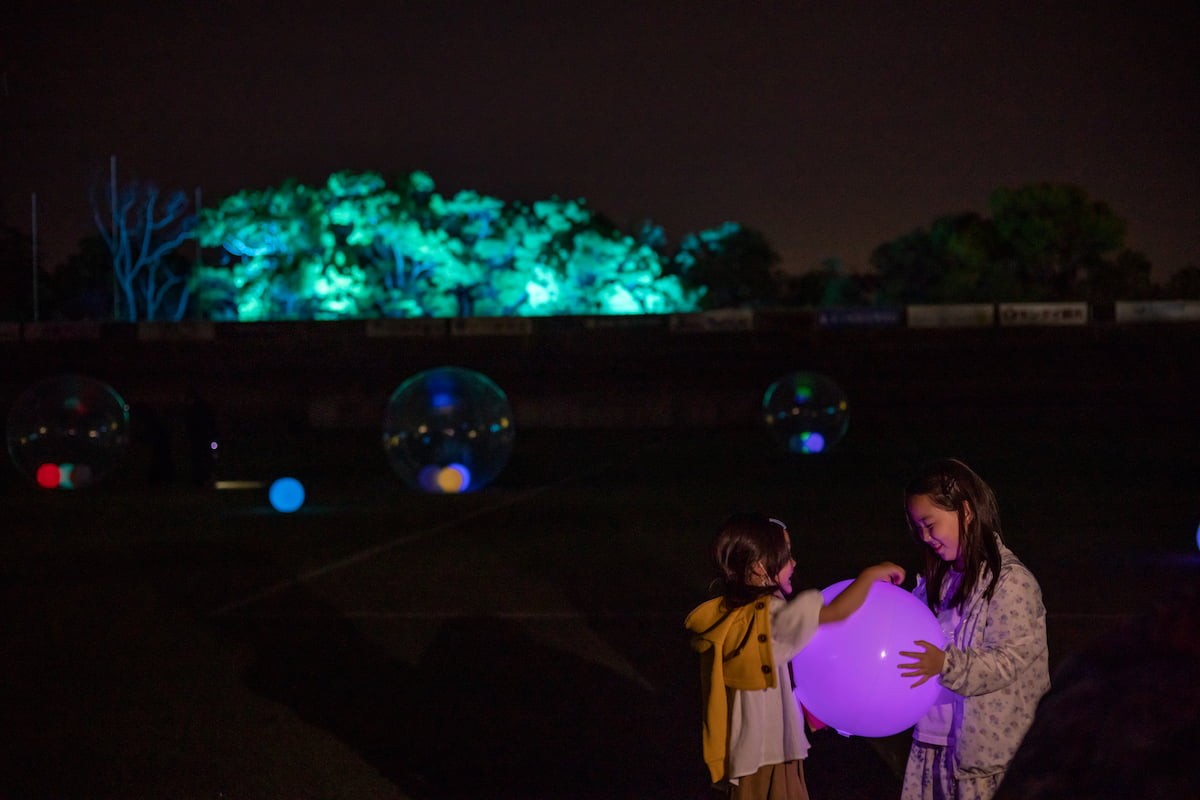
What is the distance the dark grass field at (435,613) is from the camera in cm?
568

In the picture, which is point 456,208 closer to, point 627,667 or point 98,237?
point 98,237

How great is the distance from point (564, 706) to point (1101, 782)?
5857 mm

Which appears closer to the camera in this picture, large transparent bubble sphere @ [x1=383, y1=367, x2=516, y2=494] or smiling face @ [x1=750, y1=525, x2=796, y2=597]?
smiling face @ [x1=750, y1=525, x2=796, y2=597]

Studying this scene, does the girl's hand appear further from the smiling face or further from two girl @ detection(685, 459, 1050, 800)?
the smiling face

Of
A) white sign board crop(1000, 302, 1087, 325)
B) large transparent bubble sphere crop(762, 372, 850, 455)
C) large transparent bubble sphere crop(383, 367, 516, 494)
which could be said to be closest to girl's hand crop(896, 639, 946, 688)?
large transparent bubble sphere crop(383, 367, 516, 494)

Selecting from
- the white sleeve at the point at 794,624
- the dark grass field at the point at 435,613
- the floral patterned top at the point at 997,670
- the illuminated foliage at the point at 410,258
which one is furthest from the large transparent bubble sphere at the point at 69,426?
the illuminated foliage at the point at 410,258

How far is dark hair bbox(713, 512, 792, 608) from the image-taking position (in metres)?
3.47

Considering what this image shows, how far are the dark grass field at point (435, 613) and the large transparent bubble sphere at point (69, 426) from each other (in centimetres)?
54

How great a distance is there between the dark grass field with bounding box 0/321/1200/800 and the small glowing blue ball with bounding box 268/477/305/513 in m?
0.30

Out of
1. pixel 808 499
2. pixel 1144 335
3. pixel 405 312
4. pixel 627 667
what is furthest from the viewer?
pixel 405 312

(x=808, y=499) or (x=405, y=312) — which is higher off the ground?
(x=405, y=312)

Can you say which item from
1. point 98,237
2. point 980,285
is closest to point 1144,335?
point 980,285

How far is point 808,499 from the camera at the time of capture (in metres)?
16.0

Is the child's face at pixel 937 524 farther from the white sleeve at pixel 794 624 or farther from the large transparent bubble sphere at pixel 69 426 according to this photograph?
the large transparent bubble sphere at pixel 69 426
